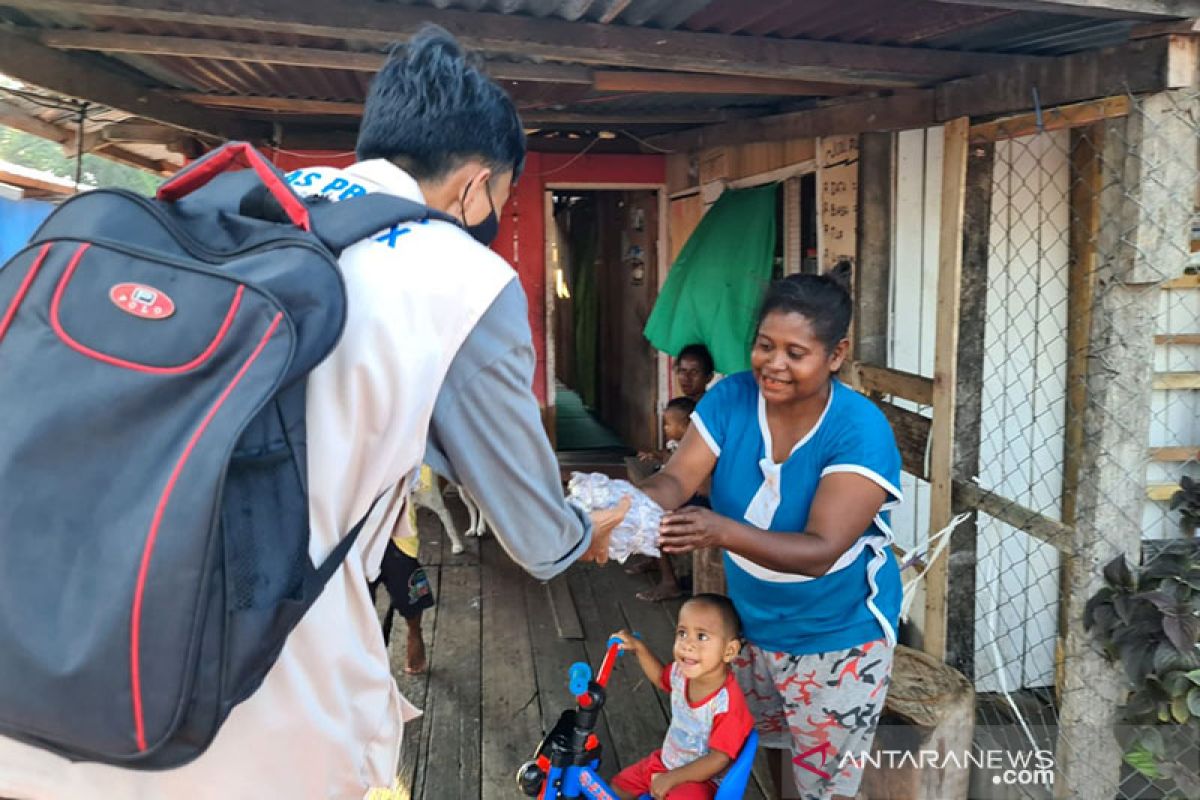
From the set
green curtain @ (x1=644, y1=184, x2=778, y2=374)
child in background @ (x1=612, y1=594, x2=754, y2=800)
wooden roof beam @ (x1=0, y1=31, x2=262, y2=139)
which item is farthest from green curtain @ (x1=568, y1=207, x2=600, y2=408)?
child in background @ (x1=612, y1=594, x2=754, y2=800)

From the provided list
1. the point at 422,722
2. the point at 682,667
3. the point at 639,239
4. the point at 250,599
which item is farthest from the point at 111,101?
the point at 639,239

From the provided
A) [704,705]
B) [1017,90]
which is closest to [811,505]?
[704,705]

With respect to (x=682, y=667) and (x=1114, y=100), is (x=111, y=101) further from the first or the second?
(x=1114, y=100)

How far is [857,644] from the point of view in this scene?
2.21 meters

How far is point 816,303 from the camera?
7.19 ft

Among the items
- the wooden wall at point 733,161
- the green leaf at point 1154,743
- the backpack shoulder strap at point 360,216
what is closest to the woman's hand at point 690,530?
the backpack shoulder strap at point 360,216

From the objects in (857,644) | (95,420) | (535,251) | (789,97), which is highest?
(789,97)

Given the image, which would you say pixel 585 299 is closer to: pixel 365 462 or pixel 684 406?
pixel 684 406

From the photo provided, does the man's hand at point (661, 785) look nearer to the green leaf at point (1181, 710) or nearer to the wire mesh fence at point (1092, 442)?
the wire mesh fence at point (1092, 442)

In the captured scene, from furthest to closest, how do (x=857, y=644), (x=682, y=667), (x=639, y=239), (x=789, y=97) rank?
(x=639, y=239) → (x=789, y=97) → (x=682, y=667) → (x=857, y=644)

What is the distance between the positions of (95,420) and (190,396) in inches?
3.7

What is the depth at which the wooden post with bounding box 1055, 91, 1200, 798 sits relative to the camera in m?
2.19

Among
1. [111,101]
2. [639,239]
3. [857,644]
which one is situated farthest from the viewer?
[639,239]

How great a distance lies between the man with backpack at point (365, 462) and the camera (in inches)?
39.9
